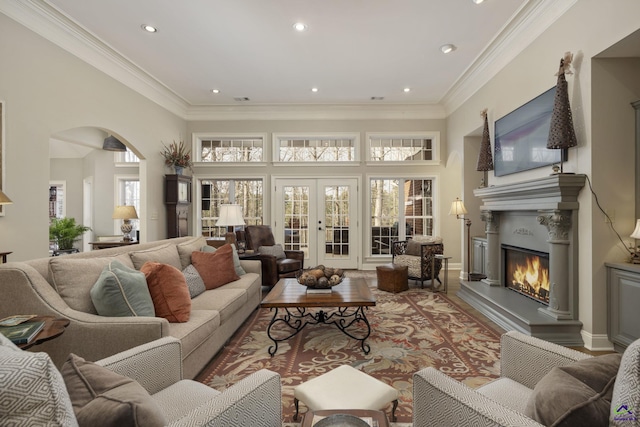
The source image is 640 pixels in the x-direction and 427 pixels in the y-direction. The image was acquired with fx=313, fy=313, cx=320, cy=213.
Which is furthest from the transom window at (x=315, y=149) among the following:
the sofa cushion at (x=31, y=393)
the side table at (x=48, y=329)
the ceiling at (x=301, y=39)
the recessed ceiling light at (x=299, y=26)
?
the sofa cushion at (x=31, y=393)

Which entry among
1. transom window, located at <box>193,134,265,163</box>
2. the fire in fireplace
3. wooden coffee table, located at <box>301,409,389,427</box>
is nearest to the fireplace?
the fire in fireplace

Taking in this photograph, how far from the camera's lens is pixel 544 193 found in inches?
119

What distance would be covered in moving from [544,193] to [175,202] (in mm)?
5446

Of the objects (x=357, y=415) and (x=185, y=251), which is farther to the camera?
(x=185, y=251)

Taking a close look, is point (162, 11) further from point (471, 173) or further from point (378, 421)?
point (471, 173)

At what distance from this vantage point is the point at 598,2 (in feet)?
8.48

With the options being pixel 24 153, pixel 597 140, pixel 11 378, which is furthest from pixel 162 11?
pixel 597 140

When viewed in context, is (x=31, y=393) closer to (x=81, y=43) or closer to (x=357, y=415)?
(x=357, y=415)

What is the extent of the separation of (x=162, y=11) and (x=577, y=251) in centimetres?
473

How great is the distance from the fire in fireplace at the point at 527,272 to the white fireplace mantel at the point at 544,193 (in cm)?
61

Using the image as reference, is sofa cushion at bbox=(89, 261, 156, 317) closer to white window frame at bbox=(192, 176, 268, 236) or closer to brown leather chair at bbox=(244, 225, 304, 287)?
brown leather chair at bbox=(244, 225, 304, 287)

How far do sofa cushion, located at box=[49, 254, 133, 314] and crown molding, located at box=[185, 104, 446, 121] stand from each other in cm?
491

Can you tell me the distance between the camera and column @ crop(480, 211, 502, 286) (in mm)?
4250

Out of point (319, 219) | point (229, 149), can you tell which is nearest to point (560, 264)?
point (319, 219)
